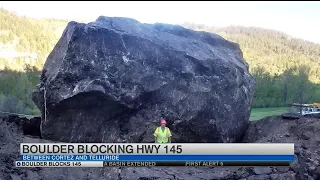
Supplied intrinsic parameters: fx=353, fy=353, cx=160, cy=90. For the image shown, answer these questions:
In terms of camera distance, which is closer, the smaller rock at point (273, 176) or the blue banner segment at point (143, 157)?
the blue banner segment at point (143, 157)

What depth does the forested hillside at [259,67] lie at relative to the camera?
Result: 3158cm

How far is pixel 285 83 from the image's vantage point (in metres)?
37.1

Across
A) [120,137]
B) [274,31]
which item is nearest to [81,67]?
[120,137]

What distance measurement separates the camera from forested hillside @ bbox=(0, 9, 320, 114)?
3158 centimetres

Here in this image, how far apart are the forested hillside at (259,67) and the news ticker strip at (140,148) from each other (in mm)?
19295

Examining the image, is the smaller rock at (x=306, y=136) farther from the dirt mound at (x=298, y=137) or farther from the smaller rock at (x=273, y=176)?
the smaller rock at (x=273, y=176)

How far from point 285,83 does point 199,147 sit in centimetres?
3243

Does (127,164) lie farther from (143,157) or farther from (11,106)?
(11,106)

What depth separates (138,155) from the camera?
703cm

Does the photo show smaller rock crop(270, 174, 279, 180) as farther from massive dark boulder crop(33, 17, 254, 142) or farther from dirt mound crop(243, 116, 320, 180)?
massive dark boulder crop(33, 17, 254, 142)

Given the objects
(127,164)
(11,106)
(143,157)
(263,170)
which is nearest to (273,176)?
(263,170)

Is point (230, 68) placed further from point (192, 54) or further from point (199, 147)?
point (199, 147)

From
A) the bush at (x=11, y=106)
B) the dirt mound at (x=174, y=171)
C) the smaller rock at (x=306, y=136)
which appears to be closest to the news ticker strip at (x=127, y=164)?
the dirt mound at (x=174, y=171)

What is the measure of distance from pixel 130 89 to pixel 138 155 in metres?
2.99
